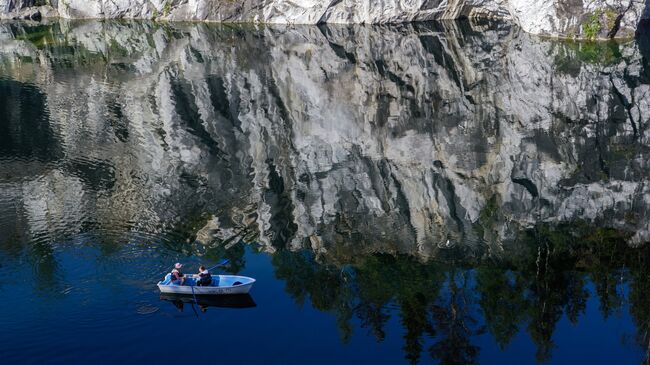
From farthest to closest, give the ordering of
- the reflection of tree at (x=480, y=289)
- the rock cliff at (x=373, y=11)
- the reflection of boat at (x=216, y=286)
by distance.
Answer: the rock cliff at (x=373, y=11), the reflection of boat at (x=216, y=286), the reflection of tree at (x=480, y=289)

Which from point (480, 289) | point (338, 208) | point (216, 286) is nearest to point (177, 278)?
point (216, 286)

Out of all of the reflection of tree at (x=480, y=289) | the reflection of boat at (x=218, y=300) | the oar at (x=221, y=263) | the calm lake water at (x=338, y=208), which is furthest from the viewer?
the oar at (x=221, y=263)

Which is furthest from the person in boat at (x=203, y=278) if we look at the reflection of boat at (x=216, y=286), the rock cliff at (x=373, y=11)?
the rock cliff at (x=373, y=11)

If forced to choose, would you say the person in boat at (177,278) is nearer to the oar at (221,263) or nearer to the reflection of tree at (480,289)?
the oar at (221,263)

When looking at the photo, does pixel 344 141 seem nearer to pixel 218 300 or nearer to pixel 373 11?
pixel 218 300

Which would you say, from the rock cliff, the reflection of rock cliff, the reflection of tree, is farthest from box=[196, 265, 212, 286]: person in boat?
the rock cliff

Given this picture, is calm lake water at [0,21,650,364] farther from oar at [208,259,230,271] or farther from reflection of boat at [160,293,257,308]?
oar at [208,259,230,271]

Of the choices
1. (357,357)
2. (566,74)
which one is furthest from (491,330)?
(566,74)
